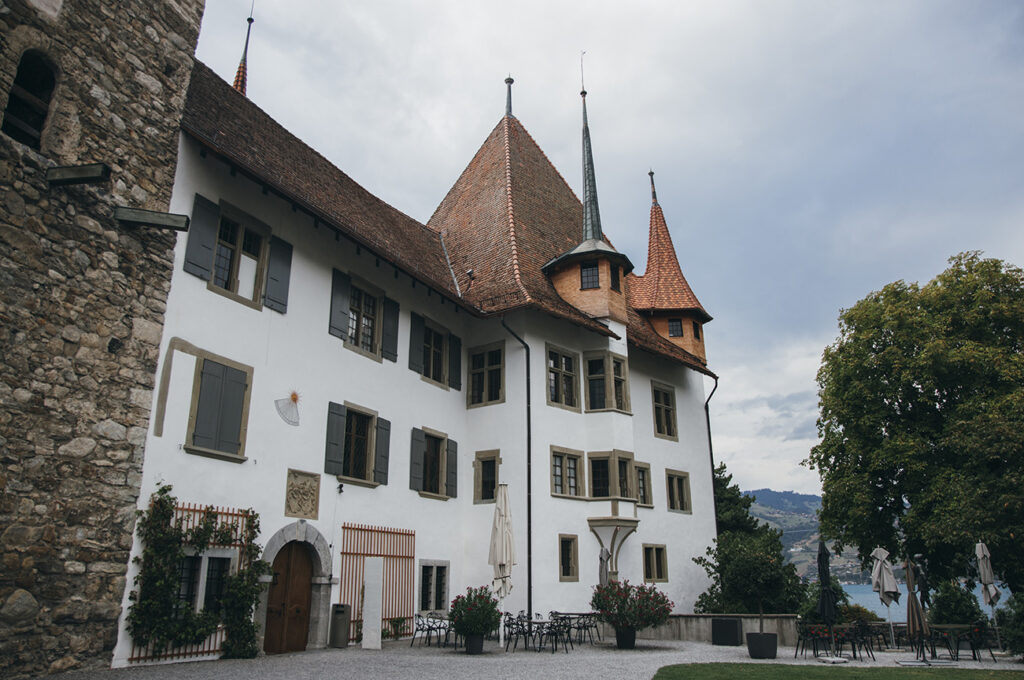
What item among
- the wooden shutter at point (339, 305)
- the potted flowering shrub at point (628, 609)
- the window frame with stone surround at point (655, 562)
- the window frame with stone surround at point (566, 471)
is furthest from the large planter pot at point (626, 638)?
the wooden shutter at point (339, 305)

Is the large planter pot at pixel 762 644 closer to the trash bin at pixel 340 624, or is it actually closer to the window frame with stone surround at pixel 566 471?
the window frame with stone surround at pixel 566 471

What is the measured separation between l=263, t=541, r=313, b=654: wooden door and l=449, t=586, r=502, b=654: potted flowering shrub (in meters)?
2.83

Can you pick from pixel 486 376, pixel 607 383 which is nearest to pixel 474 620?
pixel 486 376

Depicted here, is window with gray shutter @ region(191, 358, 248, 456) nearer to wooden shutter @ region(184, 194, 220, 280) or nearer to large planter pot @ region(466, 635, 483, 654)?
wooden shutter @ region(184, 194, 220, 280)

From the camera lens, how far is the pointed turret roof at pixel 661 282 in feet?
86.2

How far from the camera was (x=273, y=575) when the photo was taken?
1311 cm

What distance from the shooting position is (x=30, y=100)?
9.82 metres

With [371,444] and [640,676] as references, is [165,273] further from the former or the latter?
[640,676]

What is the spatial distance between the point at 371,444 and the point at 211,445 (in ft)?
14.5

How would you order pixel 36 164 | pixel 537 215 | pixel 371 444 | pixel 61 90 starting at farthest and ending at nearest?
pixel 537 215, pixel 371 444, pixel 61 90, pixel 36 164

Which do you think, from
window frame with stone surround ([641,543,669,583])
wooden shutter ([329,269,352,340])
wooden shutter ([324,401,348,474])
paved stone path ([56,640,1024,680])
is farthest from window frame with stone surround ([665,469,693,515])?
wooden shutter ([329,269,352,340])

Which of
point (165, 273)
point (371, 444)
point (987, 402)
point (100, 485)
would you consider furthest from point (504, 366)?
point (987, 402)

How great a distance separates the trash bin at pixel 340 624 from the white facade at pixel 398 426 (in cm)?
22

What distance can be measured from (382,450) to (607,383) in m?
7.21
